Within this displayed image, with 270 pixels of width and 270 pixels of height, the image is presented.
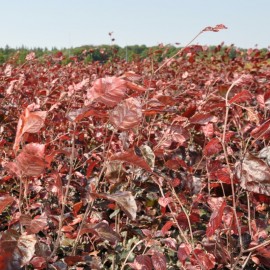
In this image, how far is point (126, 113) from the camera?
1.05 meters

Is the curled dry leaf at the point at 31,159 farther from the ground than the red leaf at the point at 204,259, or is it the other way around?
the curled dry leaf at the point at 31,159

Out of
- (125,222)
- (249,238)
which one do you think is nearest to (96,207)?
(125,222)

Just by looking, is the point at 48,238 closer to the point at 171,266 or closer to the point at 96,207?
the point at 96,207

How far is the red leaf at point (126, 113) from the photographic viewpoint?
1.05m

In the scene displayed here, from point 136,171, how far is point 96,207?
33cm

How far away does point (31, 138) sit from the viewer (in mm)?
1992

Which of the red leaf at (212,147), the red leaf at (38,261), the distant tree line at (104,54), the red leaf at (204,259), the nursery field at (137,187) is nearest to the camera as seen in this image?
the nursery field at (137,187)

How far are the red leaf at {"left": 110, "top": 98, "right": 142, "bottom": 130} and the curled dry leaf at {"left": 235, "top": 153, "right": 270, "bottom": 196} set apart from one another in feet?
1.19

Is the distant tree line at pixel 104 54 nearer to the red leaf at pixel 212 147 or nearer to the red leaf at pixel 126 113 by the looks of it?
the red leaf at pixel 212 147

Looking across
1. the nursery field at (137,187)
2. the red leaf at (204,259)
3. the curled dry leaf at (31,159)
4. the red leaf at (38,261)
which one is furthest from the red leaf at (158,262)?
the curled dry leaf at (31,159)

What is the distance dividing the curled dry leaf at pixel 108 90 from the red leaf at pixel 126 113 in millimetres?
33

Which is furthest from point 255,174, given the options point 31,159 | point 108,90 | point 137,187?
point 137,187

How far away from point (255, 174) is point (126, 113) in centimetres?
42

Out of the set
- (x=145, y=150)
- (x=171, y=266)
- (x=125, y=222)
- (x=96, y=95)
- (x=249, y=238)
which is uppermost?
(x=96, y=95)
